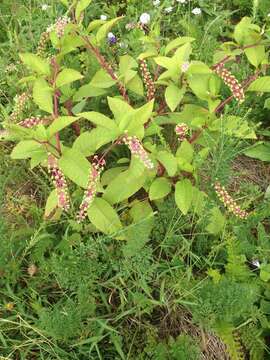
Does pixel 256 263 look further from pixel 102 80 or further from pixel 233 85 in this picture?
pixel 102 80

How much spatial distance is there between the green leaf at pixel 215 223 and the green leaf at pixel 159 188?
0.23 meters

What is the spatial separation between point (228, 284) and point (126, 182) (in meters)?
0.58

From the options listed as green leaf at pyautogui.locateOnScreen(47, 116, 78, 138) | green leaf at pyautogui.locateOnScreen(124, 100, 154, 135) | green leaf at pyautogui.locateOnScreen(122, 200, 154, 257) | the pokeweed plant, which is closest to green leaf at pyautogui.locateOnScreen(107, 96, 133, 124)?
the pokeweed plant

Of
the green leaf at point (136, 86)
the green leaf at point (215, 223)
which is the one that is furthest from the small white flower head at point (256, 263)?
the green leaf at point (136, 86)

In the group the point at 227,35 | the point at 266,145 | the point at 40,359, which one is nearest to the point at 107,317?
the point at 40,359

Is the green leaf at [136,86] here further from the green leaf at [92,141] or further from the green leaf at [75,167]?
the green leaf at [75,167]

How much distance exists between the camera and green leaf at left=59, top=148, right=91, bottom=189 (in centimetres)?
193

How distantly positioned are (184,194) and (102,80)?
0.71 m

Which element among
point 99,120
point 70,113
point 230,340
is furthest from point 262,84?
point 230,340

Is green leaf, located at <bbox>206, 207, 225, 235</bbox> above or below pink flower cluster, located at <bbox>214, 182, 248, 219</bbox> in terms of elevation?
below

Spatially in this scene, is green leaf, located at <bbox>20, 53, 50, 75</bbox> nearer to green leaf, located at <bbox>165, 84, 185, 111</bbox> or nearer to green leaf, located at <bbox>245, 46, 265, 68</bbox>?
green leaf, located at <bbox>165, 84, 185, 111</bbox>

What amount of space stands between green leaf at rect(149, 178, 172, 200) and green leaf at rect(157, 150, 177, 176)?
105 millimetres

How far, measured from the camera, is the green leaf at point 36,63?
86.1 inches

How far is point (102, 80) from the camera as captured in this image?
2.33 m
